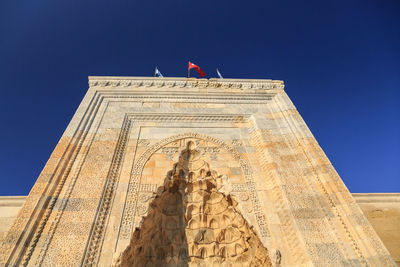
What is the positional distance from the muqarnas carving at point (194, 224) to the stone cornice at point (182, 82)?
212cm

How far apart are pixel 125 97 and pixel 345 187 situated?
5538 mm

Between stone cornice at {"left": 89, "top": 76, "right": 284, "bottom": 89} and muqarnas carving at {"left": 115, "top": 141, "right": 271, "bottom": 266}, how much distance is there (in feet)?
6.97

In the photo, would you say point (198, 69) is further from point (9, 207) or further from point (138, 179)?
point (9, 207)

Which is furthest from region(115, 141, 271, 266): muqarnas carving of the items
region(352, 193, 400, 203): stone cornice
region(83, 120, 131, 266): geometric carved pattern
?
region(352, 193, 400, 203): stone cornice

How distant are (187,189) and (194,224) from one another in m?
0.80

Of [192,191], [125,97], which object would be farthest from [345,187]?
[125,97]

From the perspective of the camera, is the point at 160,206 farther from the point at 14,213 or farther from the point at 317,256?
the point at 14,213

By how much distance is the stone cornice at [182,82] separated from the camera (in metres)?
6.25

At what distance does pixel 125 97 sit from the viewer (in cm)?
604

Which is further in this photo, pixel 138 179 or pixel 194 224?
pixel 194 224

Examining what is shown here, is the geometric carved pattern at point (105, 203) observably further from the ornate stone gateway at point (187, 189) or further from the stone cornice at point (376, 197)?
the stone cornice at point (376, 197)

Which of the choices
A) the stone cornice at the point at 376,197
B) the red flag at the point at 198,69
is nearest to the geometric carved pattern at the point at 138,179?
the red flag at the point at 198,69

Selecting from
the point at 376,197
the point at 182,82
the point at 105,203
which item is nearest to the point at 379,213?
the point at 376,197

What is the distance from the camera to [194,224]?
16.6 feet
